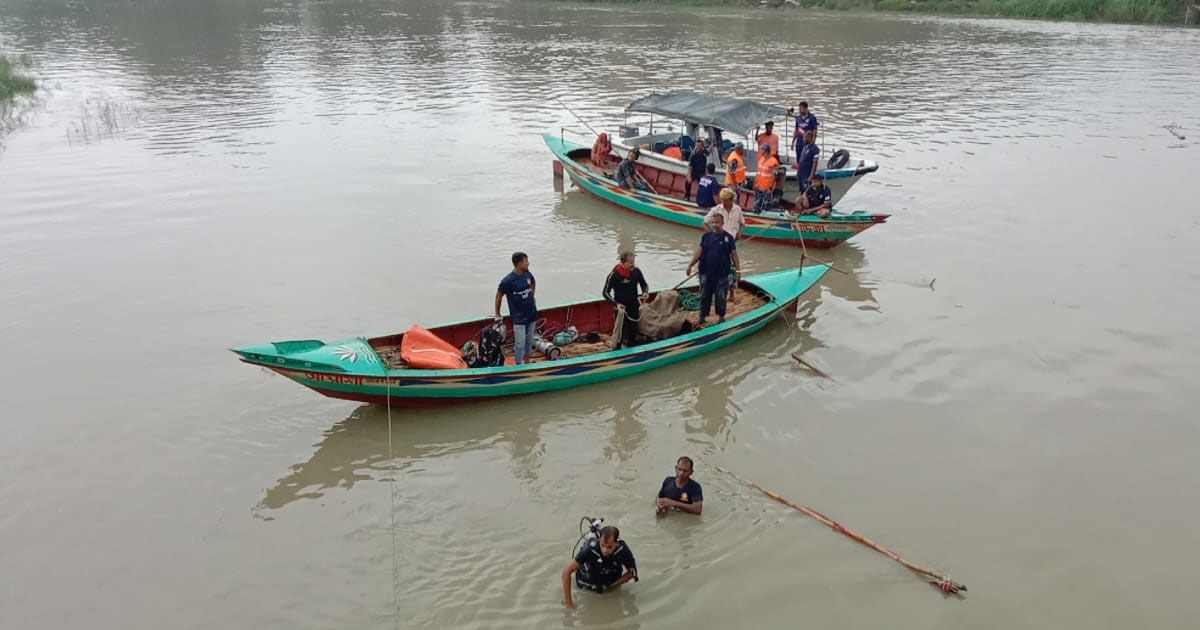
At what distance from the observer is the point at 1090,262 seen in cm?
1423

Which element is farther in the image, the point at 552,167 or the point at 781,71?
the point at 781,71

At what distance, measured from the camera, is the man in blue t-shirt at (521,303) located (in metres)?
A: 9.45

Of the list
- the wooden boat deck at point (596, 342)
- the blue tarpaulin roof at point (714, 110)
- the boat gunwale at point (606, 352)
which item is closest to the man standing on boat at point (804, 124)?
the blue tarpaulin roof at point (714, 110)

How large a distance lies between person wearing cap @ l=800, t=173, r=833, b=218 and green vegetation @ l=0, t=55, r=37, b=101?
27.4 metres

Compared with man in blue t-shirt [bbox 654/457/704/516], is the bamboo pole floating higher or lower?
lower

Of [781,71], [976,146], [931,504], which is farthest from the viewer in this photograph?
[781,71]

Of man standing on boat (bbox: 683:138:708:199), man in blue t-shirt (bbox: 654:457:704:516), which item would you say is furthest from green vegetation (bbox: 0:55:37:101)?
man in blue t-shirt (bbox: 654:457:704:516)

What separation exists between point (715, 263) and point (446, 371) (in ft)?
12.4

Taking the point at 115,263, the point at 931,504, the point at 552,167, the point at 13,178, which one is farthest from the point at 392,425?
the point at 13,178

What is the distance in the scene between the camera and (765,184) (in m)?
15.1

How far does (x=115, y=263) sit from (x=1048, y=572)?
14.9m

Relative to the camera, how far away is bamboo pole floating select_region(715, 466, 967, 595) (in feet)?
22.9

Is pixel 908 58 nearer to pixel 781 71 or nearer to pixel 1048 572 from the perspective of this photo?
pixel 781 71

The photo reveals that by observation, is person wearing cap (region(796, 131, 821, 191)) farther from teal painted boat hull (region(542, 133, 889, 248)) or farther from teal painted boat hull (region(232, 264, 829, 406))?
teal painted boat hull (region(232, 264, 829, 406))
